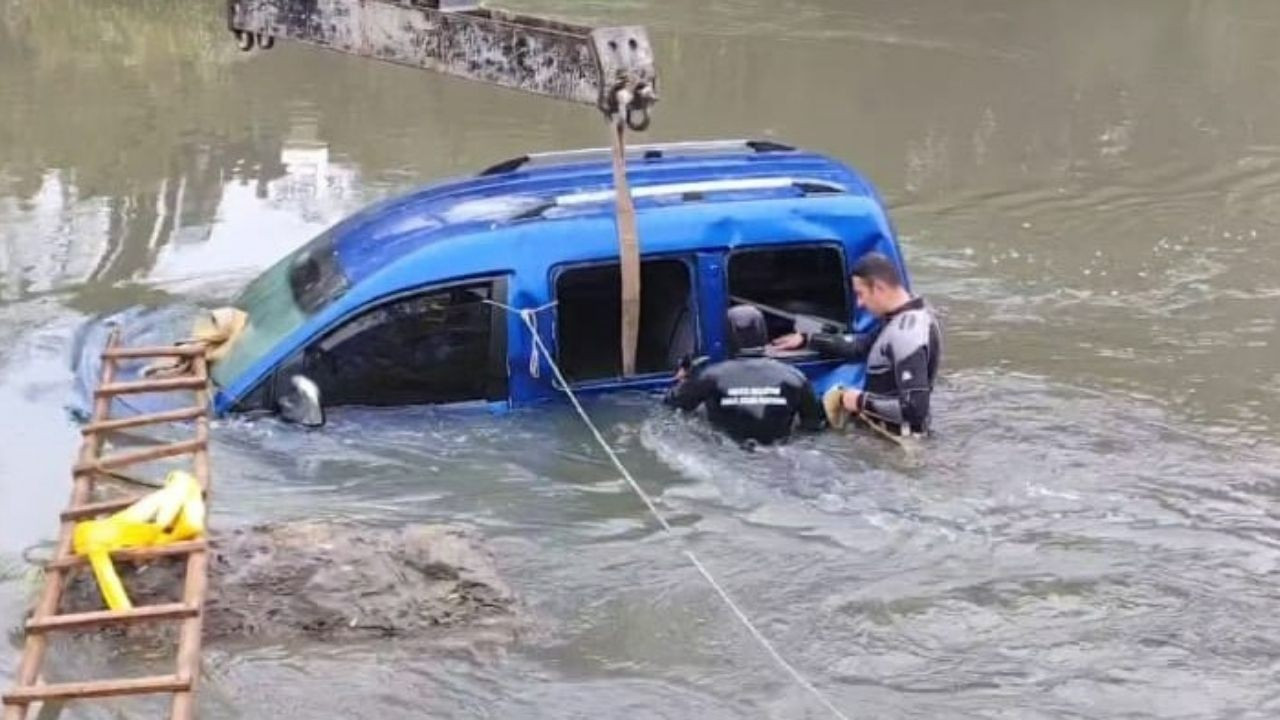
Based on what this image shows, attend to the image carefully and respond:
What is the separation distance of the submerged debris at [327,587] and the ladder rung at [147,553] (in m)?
0.11

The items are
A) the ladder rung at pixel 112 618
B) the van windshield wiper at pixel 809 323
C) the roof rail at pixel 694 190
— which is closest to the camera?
the ladder rung at pixel 112 618

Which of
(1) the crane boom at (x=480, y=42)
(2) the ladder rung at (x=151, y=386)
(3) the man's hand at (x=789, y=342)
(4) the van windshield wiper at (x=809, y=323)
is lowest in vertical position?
(2) the ladder rung at (x=151, y=386)

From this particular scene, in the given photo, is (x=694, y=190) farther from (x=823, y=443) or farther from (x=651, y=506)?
(x=651, y=506)

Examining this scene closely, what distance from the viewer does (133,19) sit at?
69.1 ft

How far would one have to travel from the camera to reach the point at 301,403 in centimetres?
719

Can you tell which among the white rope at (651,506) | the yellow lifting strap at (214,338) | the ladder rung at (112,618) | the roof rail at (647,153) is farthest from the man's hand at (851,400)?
the ladder rung at (112,618)

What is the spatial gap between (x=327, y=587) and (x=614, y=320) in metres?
2.16

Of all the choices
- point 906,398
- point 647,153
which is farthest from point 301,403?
point 906,398

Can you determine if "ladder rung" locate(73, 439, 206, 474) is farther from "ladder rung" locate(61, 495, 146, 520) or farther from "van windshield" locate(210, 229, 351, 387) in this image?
"van windshield" locate(210, 229, 351, 387)

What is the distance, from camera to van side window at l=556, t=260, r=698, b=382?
24.7 feet

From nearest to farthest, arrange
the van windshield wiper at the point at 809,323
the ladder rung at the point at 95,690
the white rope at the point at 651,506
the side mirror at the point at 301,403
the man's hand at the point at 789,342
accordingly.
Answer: the ladder rung at the point at 95,690 < the white rope at the point at 651,506 < the side mirror at the point at 301,403 < the man's hand at the point at 789,342 < the van windshield wiper at the point at 809,323

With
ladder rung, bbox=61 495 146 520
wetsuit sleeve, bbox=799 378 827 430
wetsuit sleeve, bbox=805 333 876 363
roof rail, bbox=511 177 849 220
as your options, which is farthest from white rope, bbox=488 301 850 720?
ladder rung, bbox=61 495 146 520

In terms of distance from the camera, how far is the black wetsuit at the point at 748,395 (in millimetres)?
7484

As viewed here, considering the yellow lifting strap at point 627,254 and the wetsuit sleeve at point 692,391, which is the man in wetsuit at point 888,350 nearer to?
the wetsuit sleeve at point 692,391
